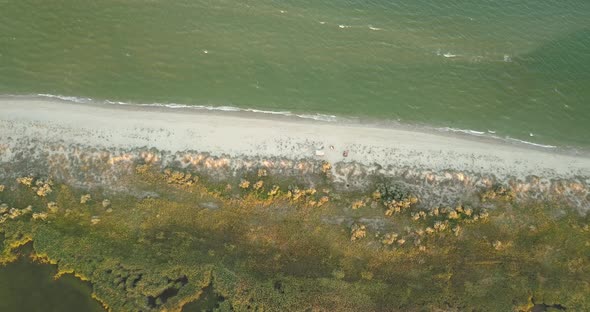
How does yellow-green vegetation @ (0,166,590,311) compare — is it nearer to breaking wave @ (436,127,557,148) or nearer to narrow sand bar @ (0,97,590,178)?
narrow sand bar @ (0,97,590,178)

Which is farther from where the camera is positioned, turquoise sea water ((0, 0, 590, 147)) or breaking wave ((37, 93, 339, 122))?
turquoise sea water ((0, 0, 590, 147))

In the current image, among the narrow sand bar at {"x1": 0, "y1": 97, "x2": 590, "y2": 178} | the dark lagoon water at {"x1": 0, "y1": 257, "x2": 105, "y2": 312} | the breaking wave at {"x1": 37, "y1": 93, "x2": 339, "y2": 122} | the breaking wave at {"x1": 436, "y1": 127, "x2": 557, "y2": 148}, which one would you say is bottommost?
the dark lagoon water at {"x1": 0, "y1": 257, "x2": 105, "y2": 312}

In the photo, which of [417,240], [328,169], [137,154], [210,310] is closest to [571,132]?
[417,240]

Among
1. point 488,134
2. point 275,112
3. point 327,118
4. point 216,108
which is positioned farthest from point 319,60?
point 488,134

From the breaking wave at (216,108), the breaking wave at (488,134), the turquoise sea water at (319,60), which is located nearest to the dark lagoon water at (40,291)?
the breaking wave at (216,108)

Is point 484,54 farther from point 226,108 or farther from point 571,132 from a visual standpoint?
point 226,108

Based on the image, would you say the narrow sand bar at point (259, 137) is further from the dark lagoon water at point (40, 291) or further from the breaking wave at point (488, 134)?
the dark lagoon water at point (40, 291)

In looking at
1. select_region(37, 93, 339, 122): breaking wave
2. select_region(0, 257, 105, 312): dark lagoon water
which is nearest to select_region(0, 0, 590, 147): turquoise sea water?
select_region(37, 93, 339, 122): breaking wave

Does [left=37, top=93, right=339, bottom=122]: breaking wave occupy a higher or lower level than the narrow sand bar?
higher
